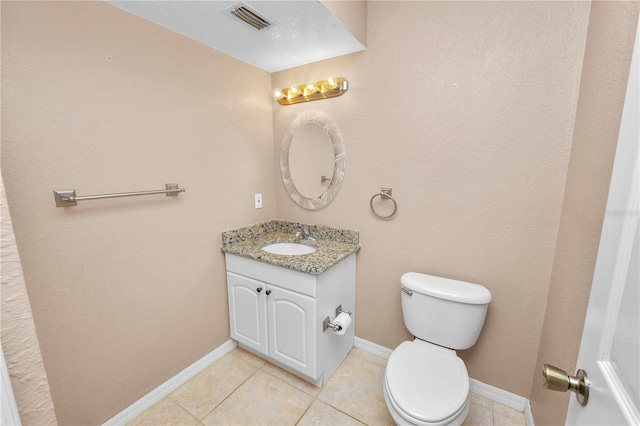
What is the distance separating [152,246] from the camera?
1449 millimetres

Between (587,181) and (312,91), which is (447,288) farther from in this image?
(312,91)

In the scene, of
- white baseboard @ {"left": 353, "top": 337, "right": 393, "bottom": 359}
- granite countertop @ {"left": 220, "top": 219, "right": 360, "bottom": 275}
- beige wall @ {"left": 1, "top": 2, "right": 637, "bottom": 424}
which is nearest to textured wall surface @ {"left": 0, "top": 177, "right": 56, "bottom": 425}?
beige wall @ {"left": 1, "top": 2, "right": 637, "bottom": 424}

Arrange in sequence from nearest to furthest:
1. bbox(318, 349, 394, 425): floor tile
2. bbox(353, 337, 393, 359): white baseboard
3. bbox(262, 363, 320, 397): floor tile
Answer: bbox(318, 349, 394, 425): floor tile
bbox(262, 363, 320, 397): floor tile
bbox(353, 337, 393, 359): white baseboard

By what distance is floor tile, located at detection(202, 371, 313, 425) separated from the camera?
4.70ft

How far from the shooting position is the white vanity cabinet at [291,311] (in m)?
1.53

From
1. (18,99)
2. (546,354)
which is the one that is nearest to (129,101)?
(18,99)

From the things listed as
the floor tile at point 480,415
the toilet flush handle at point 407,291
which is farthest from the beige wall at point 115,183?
the floor tile at point 480,415

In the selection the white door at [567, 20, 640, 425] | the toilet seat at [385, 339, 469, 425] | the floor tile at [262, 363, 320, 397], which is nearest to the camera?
the white door at [567, 20, 640, 425]

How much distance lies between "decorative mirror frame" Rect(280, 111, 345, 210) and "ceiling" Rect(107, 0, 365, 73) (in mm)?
382

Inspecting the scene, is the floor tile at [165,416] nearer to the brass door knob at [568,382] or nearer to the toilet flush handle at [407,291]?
the toilet flush handle at [407,291]

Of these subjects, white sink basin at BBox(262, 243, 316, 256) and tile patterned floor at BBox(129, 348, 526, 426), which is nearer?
tile patterned floor at BBox(129, 348, 526, 426)

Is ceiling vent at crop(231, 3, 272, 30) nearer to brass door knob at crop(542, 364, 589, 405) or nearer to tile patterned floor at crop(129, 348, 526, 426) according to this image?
brass door knob at crop(542, 364, 589, 405)

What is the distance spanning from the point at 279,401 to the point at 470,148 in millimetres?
1749

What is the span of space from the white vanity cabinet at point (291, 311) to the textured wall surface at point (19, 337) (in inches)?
41.0
